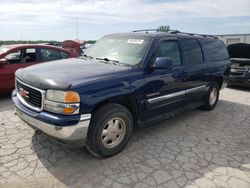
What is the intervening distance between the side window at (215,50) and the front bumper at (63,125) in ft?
12.4

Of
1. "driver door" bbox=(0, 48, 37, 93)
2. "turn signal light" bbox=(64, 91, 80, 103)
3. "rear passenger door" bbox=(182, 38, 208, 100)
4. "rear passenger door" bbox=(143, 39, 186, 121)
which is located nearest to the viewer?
"turn signal light" bbox=(64, 91, 80, 103)

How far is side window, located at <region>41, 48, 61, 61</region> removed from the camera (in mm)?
6965

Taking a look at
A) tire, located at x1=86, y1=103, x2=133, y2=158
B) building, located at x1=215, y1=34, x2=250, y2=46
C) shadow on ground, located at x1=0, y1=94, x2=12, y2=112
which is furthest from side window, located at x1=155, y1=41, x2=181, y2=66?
building, located at x1=215, y1=34, x2=250, y2=46

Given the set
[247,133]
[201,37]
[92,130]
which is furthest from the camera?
[201,37]

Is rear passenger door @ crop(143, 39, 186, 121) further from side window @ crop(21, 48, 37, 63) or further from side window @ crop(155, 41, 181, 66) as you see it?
side window @ crop(21, 48, 37, 63)

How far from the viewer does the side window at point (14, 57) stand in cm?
639

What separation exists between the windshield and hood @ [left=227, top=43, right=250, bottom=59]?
653 cm

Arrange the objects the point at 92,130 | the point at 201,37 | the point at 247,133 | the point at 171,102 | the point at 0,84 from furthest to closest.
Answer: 1. the point at 0,84
2. the point at 201,37
3. the point at 247,133
4. the point at 171,102
5. the point at 92,130

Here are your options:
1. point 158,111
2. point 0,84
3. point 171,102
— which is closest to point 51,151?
point 158,111

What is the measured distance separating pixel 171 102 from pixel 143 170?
1.59m

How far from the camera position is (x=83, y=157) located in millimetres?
3559

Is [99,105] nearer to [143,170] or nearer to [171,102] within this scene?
[143,170]

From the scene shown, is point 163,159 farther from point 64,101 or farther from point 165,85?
point 64,101

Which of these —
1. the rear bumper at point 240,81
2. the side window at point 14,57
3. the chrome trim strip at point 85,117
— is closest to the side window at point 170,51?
the chrome trim strip at point 85,117
